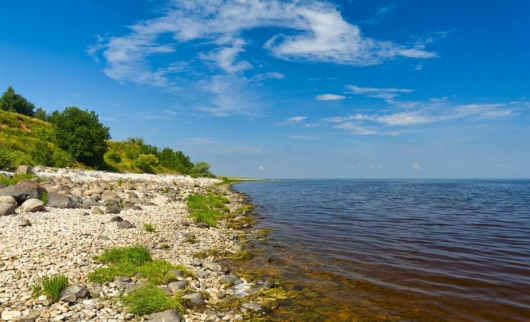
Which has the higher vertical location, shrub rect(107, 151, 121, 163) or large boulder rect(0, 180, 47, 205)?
shrub rect(107, 151, 121, 163)

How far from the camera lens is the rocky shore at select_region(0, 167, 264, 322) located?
6898 millimetres

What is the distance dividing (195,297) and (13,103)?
11865 cm

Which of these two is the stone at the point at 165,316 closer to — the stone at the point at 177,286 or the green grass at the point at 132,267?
the stone at the point at 177,286

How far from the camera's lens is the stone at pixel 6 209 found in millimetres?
13492

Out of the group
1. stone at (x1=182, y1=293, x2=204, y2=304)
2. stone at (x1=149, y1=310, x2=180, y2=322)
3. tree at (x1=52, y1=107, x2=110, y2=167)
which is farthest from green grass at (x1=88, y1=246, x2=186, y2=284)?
tree at (x1=52, y1=107, x2=110, y2=167)

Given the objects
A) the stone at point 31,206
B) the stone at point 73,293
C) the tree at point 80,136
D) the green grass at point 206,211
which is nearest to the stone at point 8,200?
the stone at point 31,206

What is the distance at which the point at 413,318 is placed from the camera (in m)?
8.20

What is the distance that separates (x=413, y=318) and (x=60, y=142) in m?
57.5

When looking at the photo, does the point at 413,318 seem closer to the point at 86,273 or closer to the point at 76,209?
the point at 86,273

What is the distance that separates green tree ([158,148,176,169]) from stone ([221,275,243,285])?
86631 millimetres

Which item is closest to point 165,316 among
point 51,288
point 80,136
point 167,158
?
point 51,288

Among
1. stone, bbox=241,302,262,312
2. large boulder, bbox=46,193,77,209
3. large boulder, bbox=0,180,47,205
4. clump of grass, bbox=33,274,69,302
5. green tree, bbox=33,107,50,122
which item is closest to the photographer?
clump of grass, bbox=33,274,69,302

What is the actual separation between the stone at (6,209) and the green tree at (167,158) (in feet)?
262

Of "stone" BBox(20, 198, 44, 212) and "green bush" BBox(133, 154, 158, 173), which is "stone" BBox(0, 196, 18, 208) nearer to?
"stone" BBox(20, 198, 44, 212)
